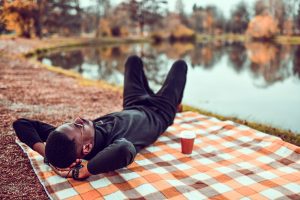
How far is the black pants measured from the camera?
3584mm

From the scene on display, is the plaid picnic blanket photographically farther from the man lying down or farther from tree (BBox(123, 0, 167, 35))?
tree (BBox(123, 0, 167, 35))

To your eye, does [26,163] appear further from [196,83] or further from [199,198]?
Answer: [196,83]

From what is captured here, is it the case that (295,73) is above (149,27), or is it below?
below

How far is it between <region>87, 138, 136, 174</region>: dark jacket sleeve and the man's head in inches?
5.5

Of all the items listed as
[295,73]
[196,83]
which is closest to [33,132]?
[196,83]

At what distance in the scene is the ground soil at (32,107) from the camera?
9.37 feet

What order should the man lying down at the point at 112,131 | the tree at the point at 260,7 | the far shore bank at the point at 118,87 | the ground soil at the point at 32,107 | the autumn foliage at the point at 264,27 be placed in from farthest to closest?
1. the tree at the point at 260,7
2. the autumn foliage at the point at 264,27
3. the far shore bank at the point at 118,87
4. the ground soil at the point at 32,107
5. the man lying down at the point at 112,131

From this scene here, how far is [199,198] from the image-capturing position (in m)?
2.59

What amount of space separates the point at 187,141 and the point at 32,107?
3135mm

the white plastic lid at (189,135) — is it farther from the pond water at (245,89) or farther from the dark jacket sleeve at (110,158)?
the pond water at (245,89)

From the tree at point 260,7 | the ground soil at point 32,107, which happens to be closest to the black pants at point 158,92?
the ground soil at point 32,107

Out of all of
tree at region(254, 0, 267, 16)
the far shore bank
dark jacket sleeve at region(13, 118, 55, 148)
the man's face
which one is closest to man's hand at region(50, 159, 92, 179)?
the man's face

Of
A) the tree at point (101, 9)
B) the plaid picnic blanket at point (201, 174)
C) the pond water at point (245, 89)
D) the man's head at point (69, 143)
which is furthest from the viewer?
the tree at point (101, 9)

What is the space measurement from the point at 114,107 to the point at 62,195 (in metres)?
3.02
